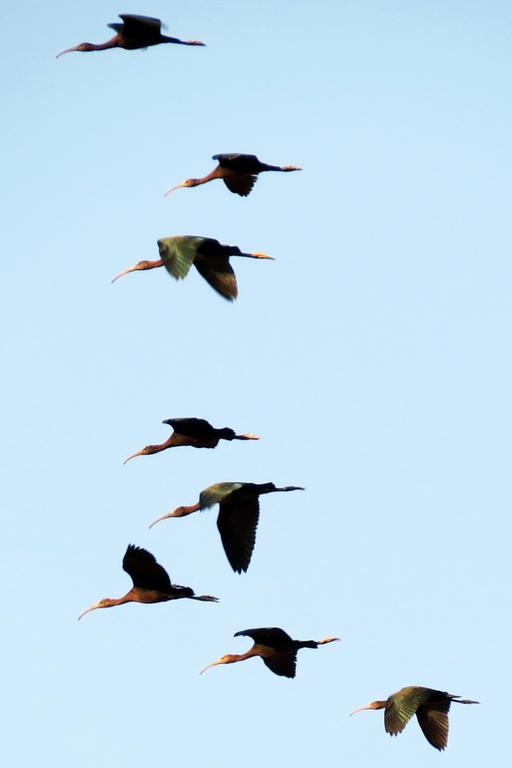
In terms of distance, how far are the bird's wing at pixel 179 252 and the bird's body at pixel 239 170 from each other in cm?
263

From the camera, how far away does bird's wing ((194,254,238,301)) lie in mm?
36938

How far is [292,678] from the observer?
36.8 m

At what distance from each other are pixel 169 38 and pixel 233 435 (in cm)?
668

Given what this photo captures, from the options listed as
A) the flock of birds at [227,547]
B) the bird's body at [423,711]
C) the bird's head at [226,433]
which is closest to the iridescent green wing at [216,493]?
the flock of birds at [227,547]

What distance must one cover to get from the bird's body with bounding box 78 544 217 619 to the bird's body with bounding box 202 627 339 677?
46.4 inches

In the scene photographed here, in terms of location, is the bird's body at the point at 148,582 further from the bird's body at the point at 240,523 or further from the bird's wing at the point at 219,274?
the bird's wing at the point at 219,274

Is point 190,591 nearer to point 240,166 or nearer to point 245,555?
point 245,555

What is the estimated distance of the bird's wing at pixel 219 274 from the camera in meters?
36.9

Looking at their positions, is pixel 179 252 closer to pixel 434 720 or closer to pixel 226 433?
pixel 226 433

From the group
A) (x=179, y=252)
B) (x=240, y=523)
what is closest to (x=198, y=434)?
(x=240, y=523)

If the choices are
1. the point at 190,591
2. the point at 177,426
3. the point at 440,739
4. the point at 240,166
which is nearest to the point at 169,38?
the point at 240,166

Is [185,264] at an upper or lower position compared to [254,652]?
upper

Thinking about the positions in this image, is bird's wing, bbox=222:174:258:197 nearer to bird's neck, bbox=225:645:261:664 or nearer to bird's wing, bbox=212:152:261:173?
bird's wing, bbox=212:152:261:173

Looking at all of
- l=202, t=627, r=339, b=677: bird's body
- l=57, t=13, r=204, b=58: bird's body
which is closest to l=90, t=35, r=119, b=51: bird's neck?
l=57, t=13, r=204, b=58: bird's body
